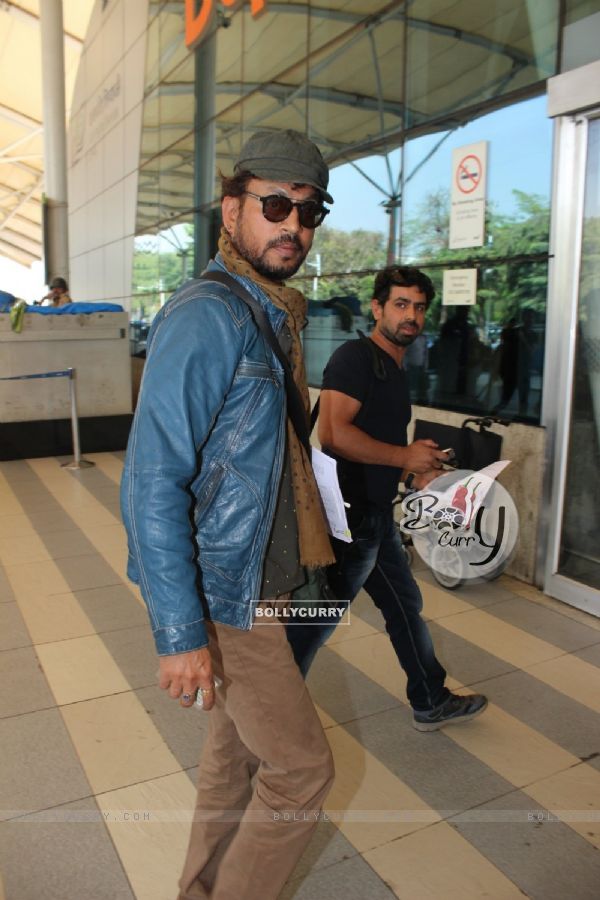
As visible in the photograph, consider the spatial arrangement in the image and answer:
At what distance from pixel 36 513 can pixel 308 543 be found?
5277 mm

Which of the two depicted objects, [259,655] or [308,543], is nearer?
[259,655]

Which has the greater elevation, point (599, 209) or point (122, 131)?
point (122, 131)

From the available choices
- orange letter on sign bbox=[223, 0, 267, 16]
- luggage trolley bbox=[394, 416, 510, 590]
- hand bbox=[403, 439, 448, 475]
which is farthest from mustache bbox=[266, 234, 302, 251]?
orange letter on sign bbox=[223, 0, 267, 16]

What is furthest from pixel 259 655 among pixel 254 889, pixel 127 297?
pixel 127 297

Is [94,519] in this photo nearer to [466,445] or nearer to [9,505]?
[9,505]

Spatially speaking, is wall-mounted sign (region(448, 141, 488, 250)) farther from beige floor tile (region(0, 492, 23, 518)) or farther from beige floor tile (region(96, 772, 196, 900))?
beige floor tile (region(0, 492, 23, 518))

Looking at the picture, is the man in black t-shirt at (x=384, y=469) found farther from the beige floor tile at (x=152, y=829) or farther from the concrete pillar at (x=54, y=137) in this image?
the concrete pillar at (x=54, y=137)

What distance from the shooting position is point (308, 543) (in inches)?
70.5

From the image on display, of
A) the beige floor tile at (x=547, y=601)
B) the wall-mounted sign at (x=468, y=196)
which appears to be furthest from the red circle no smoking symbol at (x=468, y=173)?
the beige floor tile at (x=547, y=601)

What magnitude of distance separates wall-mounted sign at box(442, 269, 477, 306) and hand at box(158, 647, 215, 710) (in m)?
4.45

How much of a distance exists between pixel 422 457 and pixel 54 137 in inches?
698

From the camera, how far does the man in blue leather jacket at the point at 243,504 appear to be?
1529mm

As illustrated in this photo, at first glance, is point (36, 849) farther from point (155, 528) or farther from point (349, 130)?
point (349, 130)

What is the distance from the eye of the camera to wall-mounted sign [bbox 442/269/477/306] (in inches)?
213
